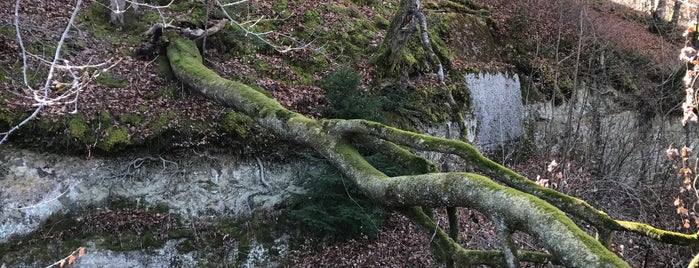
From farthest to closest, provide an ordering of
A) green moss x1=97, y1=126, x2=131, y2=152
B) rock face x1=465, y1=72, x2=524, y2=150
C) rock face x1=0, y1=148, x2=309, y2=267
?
1. rock face x1=465, y1=72, x2=524, y2=150
2. green moss x1=97, y1=126, x2=131, y2=152
3. rock face x1=0, y1=148, x2=309, y2=267

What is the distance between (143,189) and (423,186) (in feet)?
16.2

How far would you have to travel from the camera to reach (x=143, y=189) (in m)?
7.36

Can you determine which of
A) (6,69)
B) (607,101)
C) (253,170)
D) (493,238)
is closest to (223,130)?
(253,170)

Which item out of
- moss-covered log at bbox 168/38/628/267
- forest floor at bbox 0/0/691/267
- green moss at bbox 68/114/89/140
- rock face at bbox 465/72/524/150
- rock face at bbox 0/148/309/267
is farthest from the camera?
rock face at bbox 465/72/524/150

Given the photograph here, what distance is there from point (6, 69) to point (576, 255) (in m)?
8.29

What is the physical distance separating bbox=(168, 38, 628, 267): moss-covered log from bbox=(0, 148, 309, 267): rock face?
4.31 ft

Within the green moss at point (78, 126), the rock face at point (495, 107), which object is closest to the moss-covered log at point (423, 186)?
the green moss at point (78, 126)

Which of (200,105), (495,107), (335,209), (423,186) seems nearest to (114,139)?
(200,105)

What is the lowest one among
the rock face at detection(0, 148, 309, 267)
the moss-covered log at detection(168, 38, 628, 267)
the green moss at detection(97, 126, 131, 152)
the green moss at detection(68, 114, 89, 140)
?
the rock face at detection(0, 148, 309, 267)

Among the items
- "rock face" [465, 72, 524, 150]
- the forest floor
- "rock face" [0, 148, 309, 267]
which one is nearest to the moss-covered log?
the forest floor

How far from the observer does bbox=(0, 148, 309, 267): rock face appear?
6.60m

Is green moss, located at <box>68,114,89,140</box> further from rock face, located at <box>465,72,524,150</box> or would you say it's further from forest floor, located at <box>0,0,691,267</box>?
rock face, located at <box>465,72,524,150</box>

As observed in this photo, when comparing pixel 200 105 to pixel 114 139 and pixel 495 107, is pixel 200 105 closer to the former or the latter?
pixel 114 139

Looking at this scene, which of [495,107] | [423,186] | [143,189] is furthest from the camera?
[495,107]
